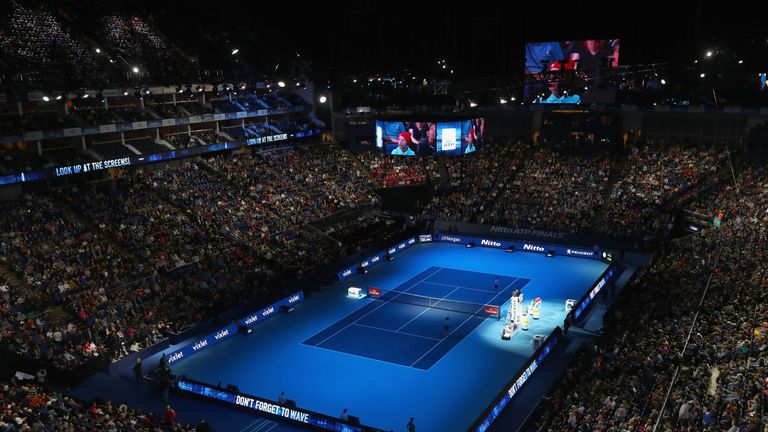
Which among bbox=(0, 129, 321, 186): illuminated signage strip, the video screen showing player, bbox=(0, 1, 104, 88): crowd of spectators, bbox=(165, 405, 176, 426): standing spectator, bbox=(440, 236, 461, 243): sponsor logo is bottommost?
bbox=(440, 236, 461, 243): sponsor logo

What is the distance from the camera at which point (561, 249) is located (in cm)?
4428

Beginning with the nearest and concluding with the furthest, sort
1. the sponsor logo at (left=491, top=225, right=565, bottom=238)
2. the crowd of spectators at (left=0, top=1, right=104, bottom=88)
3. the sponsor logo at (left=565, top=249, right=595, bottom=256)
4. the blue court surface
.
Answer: the blue court surface < the crowd of spectators at (left=0, top=1, right=104, bottom=88) < the sponsor logo at (left=565, top=249, right=595, bottom=256) < the sponsor logo at (left=491, top=225, right=565, bottom=238)

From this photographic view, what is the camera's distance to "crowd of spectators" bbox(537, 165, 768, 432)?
19.0 m

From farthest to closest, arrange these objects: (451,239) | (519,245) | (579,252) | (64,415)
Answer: (451,239) → (519,245) → (579,252) → (64,415)

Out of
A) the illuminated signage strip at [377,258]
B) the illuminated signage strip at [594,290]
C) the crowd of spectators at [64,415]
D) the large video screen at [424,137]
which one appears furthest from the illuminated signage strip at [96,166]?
the illuminated signage strip at [594,290]

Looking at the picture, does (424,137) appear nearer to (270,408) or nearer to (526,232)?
(526,232)

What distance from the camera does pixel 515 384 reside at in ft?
78.9

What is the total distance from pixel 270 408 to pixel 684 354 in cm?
1479

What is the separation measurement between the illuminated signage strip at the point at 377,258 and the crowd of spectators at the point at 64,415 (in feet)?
59.0

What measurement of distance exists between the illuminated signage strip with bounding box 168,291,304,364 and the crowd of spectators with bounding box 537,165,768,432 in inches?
611

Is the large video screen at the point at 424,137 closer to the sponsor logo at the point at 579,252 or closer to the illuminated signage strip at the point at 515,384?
the sponsor logo at the point at 579,252

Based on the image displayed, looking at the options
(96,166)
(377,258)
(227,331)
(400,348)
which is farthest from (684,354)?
(96,166)

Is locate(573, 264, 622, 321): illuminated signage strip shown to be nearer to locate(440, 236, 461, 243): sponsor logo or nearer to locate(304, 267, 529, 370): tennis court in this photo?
locate(304, 267, 529, 370): tennis court

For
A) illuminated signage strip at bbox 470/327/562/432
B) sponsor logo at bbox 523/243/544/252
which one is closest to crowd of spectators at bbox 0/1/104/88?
sponsor logo at bbox 523/243/544/252
